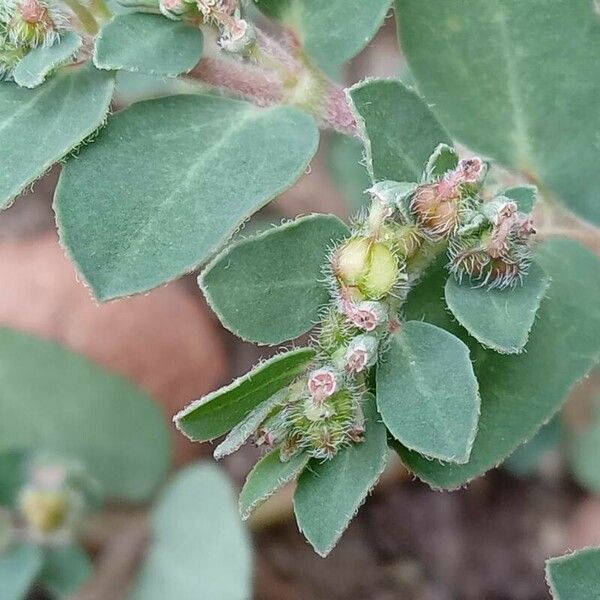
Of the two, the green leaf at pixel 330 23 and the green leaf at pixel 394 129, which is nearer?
the green leaf at pixel 394 129

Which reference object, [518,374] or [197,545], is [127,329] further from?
[518,374]

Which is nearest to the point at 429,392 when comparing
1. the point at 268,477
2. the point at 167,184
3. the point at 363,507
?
the point at 268,477

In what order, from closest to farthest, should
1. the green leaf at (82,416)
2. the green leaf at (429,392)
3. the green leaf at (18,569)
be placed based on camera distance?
1. the green leaf at (429,392)
2. the green leaf at (18,569)
3. the green leaf at (82,416)

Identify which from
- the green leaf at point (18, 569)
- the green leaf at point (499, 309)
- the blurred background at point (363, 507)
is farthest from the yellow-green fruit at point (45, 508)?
the green leaf at point (499, 309)

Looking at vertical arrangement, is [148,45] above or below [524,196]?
above

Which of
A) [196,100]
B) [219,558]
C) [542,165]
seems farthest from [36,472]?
[542,165]

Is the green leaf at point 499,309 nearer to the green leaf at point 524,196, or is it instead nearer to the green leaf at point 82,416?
the green leaf at point 524,196

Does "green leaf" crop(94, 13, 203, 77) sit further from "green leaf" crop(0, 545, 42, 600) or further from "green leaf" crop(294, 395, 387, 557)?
"green leaf" crop(0, 545, 42, 600)

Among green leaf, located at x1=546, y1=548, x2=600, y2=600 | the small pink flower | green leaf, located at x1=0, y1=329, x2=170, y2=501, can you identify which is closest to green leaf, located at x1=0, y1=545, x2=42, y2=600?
green leaf, located at x1=0, y1=329, x2=170, y2=501
